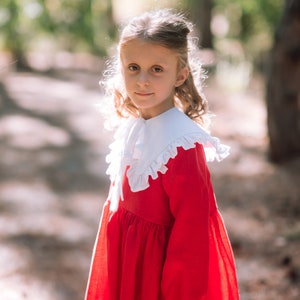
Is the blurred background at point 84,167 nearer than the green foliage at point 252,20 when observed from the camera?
Result: Yes

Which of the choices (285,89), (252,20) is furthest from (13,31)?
(252,20)

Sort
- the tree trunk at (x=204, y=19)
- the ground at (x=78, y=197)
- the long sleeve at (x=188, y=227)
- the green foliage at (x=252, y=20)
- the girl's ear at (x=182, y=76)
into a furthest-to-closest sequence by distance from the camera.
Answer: the tree trunk at (x=204, y=19), the green foliage at (x=252, y=20), the ground at (x=78, y=197), the girl's ear at (x=182, y=76), the long sleeve at (x=188, y=227)

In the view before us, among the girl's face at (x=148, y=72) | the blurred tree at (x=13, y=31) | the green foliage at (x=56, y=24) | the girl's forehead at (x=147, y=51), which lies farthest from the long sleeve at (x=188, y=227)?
the blurred tree at (x=13, y=31)

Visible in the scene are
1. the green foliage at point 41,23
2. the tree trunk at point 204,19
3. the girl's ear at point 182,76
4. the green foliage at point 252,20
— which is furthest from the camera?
the tree trunk at point 204,19

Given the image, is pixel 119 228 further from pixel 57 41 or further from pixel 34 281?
pixel 57 41

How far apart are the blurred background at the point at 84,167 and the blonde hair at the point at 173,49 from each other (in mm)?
196

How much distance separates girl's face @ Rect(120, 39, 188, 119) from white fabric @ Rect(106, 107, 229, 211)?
0.24ft

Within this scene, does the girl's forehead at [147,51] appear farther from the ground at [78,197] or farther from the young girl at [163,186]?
the ground at [78,197]

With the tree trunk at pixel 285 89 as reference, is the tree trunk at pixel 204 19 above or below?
above

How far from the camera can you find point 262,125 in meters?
8.20

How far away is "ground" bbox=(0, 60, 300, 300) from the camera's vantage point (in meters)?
3.64

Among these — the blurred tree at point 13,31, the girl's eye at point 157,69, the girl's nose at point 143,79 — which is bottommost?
the girl's nose at point 143,79

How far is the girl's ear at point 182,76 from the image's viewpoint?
191 cm

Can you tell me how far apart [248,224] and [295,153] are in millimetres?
1579
